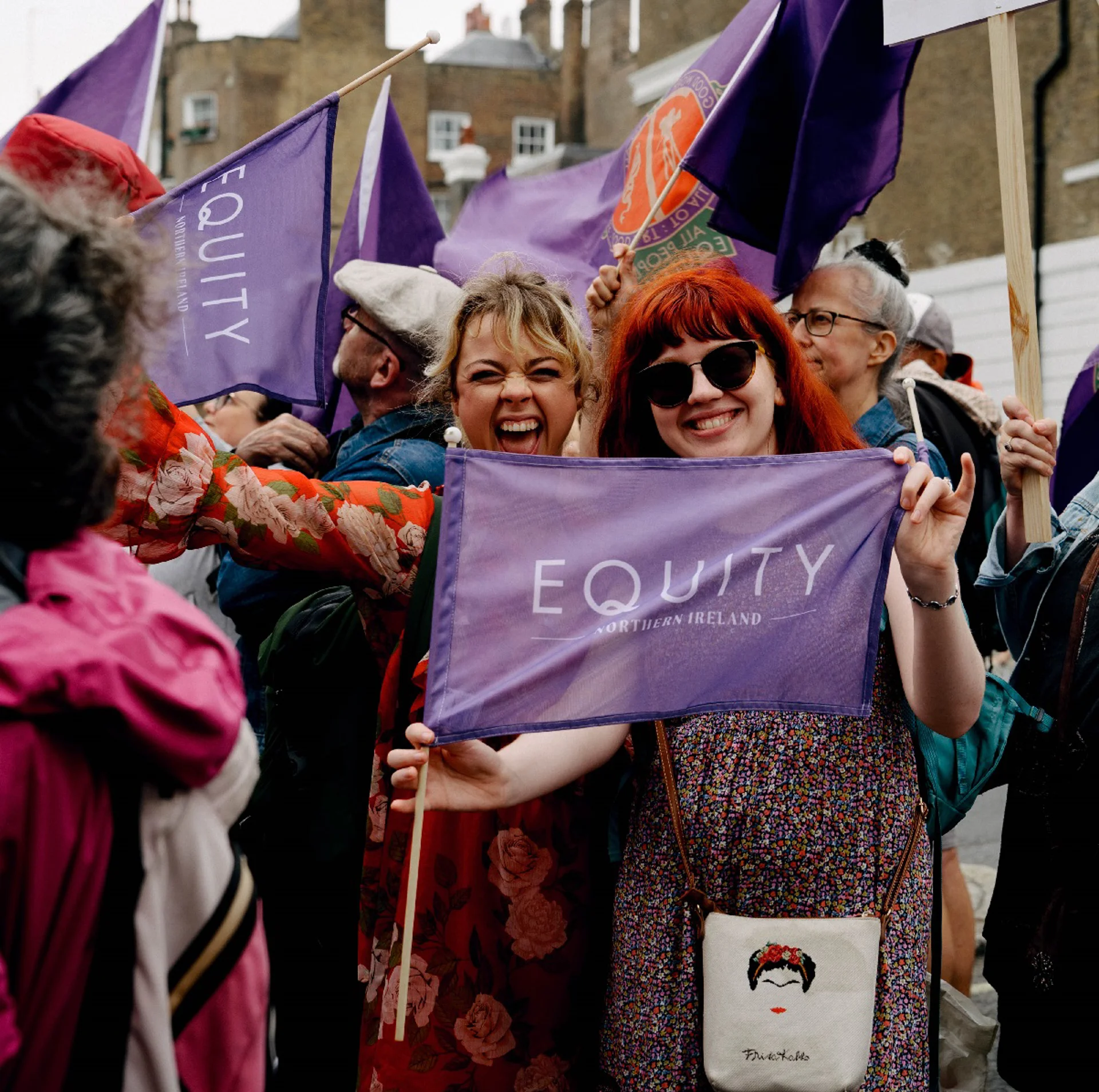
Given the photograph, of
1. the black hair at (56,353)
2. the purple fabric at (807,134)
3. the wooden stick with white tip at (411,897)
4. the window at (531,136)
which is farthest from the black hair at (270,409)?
the window at (531,136)

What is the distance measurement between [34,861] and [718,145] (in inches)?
116

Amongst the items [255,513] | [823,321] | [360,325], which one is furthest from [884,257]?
[255,513]

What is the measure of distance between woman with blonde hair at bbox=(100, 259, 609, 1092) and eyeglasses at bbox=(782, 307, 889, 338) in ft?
5.66

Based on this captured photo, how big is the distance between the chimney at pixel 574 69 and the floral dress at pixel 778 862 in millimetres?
35894

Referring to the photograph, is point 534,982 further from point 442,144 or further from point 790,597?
point 442,144

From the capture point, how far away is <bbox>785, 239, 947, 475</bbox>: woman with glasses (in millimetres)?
3713

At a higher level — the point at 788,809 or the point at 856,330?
the point at 856,330

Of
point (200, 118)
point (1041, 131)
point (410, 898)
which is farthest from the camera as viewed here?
point (200, 118)

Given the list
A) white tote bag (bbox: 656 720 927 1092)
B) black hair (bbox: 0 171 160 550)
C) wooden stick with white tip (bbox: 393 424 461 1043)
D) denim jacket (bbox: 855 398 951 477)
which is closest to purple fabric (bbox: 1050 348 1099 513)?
denim jacket (bbox: 855 398 951 477)

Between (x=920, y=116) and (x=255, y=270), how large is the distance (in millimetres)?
13164

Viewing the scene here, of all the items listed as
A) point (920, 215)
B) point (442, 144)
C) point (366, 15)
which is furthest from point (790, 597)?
point (442, 144)

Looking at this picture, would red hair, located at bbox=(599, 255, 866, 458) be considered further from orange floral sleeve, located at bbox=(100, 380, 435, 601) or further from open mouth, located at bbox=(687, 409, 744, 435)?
orange floral sleeve, located at bbox=(100, 380, 435, 601)

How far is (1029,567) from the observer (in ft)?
8.96

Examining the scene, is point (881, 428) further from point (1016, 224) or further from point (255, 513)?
point (255, 513)
